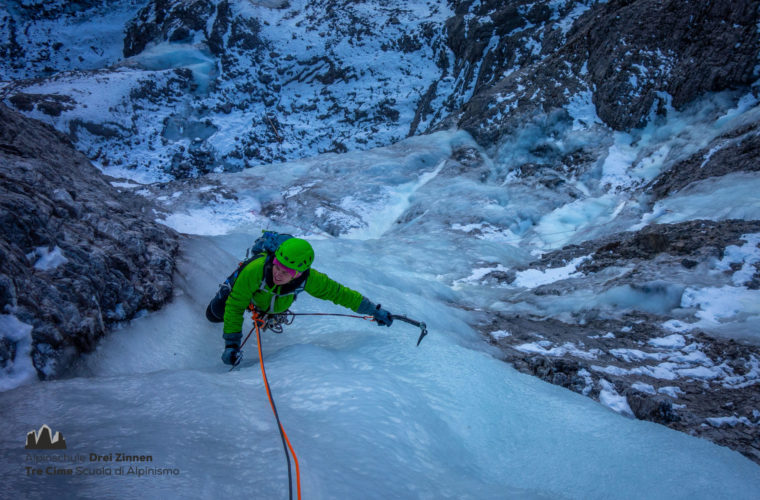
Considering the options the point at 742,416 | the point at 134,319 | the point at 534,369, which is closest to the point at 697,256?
the point at 742,416

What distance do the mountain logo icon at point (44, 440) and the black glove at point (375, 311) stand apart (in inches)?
95.6

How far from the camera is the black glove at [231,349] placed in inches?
119

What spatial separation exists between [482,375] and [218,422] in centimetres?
221

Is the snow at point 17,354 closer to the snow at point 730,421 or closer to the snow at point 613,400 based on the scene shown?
the snow at point 613,400

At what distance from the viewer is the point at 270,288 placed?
10.6ft

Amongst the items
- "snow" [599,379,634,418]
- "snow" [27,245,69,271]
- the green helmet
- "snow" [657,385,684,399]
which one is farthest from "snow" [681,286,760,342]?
"snow" [27,245,69,271]

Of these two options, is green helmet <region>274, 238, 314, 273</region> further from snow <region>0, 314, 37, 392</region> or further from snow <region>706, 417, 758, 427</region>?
snow <region>706, 417, 758, 427</region>

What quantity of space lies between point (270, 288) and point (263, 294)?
6.2 inches

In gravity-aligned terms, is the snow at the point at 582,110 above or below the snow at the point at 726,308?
above

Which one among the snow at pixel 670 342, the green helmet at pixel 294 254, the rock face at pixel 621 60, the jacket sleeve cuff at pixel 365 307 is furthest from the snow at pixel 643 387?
the rock face at pixel 621 60

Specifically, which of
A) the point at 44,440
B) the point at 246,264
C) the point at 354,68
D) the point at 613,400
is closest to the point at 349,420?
the point at 44,440

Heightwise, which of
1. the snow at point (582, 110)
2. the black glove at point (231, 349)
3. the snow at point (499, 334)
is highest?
the snow at point (582, 110)

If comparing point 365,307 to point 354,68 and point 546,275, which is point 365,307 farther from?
point 354,68

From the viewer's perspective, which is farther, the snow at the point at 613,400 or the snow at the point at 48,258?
the snow at the point at 613,400
